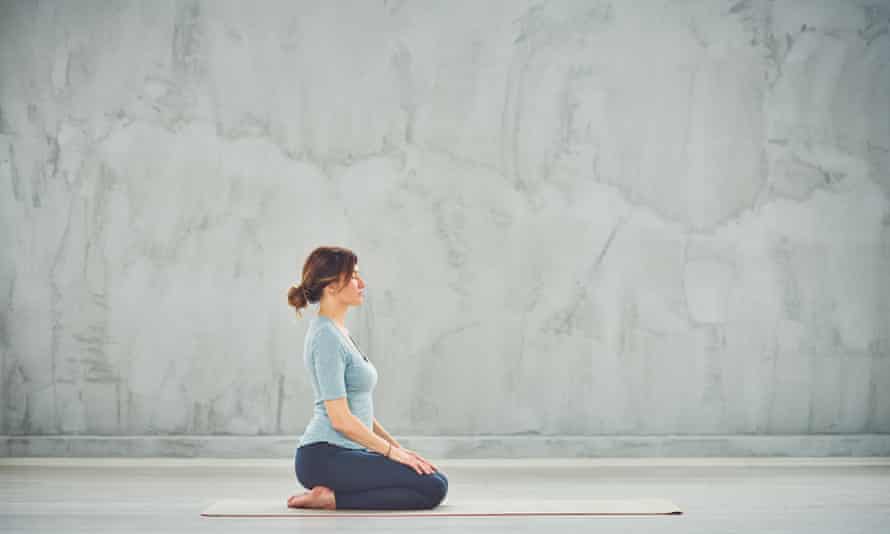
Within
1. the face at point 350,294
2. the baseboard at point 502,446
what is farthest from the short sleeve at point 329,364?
the baseboard at point 502,446

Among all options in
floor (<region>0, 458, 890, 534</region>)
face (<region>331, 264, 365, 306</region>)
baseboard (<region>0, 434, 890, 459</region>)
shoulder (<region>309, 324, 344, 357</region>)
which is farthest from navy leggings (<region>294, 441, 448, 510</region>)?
baseboard (<region>0, 434, 890, 459</region>)

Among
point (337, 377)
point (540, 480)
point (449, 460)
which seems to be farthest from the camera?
point (449, 460)

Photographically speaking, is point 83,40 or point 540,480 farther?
point 83,40

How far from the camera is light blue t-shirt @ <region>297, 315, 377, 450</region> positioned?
3.19 m

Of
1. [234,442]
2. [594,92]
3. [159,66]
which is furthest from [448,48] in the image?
[234,442]

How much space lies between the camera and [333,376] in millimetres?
3180

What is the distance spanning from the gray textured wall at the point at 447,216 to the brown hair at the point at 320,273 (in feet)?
5.80

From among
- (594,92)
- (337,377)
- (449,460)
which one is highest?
(594,92)

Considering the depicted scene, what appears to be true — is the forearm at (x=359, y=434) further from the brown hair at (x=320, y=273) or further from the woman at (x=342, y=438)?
the brown hair at (x=320, y=273)

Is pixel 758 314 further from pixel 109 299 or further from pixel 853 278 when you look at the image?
pixel 109 299

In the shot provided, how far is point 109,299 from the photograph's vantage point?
5055mm

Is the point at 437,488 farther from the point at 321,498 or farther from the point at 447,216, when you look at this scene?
the point at 447,216

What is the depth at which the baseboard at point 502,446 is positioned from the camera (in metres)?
4.98

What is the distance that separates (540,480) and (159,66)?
2.62m
